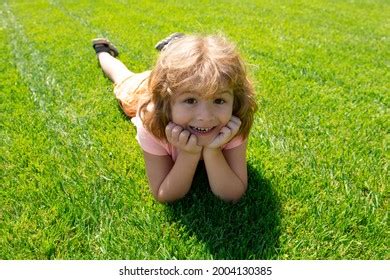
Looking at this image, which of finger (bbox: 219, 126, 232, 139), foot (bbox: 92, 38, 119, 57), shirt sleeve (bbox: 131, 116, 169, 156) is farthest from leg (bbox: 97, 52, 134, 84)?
finger (bbox: 219, 126, 232, 139)

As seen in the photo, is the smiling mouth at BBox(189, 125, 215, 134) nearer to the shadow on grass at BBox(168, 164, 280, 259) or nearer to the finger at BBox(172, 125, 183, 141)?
the finger at BBox(172, 125, 183, 141)

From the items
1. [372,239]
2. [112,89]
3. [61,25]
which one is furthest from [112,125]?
[61,25]

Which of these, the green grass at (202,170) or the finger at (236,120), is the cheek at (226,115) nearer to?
the finger at (236,120)

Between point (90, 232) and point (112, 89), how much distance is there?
104 inches

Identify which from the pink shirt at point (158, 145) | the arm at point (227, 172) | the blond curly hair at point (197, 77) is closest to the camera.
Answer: the blond curly hair at point (197, 77)

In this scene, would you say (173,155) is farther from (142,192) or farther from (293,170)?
(293,170)

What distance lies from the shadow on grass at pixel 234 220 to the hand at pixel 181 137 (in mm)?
454

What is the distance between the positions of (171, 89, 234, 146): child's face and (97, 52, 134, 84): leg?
258 cm

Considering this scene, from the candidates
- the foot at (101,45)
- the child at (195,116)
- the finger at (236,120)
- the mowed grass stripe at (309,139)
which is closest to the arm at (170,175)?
the child at (195,116)

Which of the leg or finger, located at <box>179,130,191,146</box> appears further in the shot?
the leg

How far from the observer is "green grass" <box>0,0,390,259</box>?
2.57 meters

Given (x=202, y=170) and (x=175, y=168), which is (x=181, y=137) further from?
(x=202, y=170)

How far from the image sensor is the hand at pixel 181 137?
2.54 m
